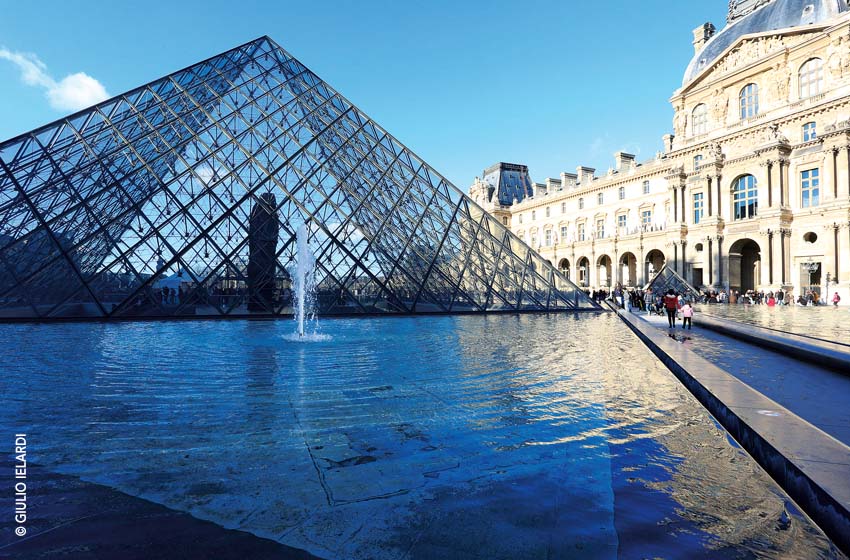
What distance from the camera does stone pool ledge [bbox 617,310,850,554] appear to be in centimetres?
198

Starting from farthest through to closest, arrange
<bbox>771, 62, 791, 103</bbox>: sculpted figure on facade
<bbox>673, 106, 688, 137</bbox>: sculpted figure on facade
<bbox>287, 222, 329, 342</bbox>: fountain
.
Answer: <bbox>673, 106, 688, 137</bbox>: sculpted figure on facade, <bbox>771, 62, 791, 103</bbox>: sculpted figure on facade, <bbox>287, 222, 329, 342</bbox>: fountain

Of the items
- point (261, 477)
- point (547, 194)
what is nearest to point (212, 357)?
point (261, 477)

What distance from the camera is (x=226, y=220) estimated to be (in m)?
15.0

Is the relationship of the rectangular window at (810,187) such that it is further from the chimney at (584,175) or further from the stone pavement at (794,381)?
the stone pavement at (794,381)

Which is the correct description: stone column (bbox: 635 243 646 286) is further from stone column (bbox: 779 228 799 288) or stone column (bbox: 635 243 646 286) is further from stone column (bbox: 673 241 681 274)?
stone column (bbox: 779 228 799 288)

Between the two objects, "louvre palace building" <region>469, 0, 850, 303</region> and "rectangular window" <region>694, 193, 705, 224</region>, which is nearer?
"louvre palace building" <region>469, 0, 850, 303</region>

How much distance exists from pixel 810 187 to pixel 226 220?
3420 centimetres

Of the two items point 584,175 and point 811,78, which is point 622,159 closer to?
point 584,175

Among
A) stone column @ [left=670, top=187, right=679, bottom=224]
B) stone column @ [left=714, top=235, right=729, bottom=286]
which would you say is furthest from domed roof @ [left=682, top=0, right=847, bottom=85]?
stone column @ [left=714, top=235, right=729, bottom=286]

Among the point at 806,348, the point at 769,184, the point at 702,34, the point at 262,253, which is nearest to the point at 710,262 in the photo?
the point at 769,184

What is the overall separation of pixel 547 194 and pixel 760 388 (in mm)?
50219

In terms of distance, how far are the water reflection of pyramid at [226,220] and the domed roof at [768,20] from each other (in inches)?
1115

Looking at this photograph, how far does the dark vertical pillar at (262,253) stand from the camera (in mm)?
14898

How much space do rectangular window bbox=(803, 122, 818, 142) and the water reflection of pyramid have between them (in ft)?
75.3
